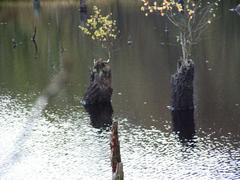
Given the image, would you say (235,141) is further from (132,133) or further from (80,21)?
(80,21)

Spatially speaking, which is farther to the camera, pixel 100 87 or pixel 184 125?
pixel 100 87

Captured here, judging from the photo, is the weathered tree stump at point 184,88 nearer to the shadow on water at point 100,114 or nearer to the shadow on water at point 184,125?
the shadow on water at point 184,125

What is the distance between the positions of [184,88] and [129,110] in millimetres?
4586

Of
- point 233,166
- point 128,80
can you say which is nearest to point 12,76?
point 128,80

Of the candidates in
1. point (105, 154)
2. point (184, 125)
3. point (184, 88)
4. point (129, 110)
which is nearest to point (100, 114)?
point (129, 110)

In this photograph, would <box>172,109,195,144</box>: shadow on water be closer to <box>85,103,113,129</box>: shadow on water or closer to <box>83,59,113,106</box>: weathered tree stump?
<box>85,103,113,129</box>: shadow on water

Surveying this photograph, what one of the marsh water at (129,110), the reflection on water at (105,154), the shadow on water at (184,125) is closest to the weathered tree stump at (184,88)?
the shadow on water at (184,125)

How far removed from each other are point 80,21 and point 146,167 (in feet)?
196

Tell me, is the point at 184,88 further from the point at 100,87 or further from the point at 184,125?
the point at 100,87

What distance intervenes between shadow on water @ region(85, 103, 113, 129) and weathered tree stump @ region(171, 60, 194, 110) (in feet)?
17.1

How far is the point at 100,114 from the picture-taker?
41.2 m

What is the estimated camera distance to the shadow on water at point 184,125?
34.0m

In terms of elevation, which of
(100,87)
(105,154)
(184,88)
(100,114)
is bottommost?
(105,154)

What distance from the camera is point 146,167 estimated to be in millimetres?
28953
